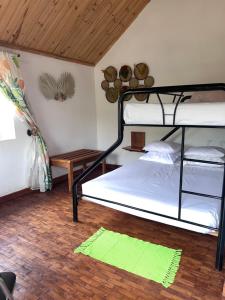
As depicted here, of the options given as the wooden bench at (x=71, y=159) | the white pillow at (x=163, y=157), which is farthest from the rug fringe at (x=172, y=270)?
the wooden bench at (x=71, y=159)

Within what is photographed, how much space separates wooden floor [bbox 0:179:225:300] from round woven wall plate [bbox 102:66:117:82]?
8.28 ft

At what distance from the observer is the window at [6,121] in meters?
3.34

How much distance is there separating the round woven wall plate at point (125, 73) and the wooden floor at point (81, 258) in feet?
8.00

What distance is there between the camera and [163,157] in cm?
333

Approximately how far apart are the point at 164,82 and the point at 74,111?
5.54 ft

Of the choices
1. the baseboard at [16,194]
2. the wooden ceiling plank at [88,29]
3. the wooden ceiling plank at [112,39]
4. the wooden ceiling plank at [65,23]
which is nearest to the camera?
the wooden ceiling plank at [65,23]

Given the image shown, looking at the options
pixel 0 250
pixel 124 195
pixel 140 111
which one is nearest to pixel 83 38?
pixel 140 111

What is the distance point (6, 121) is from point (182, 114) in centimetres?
259

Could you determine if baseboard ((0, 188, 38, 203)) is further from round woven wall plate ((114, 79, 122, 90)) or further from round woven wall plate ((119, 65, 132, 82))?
round woven wall plate ((119, 65, 132, 82))

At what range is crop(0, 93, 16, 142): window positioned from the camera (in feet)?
11.0

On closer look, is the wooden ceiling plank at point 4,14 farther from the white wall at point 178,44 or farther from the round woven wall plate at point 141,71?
the round woven wall plate at point 141,71

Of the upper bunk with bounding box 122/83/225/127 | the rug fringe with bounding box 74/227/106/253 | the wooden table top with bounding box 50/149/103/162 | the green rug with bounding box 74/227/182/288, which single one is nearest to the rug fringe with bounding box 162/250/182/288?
the green rug with bounding box 74/227/182/288

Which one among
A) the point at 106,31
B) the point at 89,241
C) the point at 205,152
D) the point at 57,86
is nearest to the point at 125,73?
the point at 106,31

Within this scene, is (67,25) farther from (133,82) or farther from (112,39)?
(133,82)
